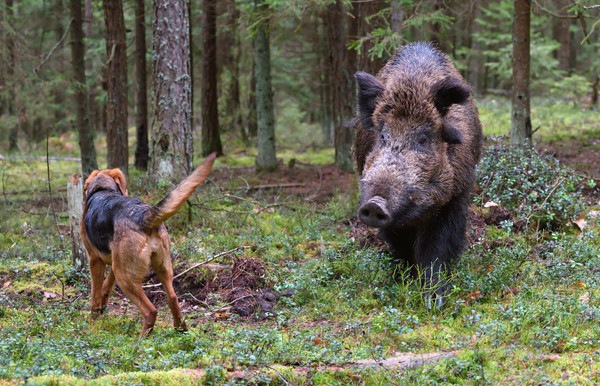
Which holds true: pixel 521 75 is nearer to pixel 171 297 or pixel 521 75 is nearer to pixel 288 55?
pixel 171 297

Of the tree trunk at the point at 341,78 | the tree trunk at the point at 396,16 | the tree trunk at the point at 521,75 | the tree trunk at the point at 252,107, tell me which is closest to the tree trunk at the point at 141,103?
the tree trunk at the point at 341,78

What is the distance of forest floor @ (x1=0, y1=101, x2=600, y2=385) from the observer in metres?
4.86

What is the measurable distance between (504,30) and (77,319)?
101 feet

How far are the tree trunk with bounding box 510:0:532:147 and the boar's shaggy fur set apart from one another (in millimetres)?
5125

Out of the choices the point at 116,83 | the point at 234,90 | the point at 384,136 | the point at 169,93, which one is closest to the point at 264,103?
the point at 116,83

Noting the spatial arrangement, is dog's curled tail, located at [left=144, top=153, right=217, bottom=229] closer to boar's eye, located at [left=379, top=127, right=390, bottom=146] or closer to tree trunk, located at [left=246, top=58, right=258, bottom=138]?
boar's eye, located at [left=379, top=127, right=390, bottom=146]

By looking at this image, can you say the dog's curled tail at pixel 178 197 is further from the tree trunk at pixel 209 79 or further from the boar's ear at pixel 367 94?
the tree trunk at pixel 209 79

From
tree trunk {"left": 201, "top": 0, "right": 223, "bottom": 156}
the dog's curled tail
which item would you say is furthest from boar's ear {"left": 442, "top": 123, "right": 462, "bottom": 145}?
tree trunk {"left": 201, "top": 0, "right": 223, "bottom": 156}

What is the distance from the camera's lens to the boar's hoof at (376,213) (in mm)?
5926

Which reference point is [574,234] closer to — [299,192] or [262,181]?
[299,192]

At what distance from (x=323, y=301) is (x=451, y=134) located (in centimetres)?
232

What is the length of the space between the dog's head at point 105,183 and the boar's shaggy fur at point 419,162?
105 inches

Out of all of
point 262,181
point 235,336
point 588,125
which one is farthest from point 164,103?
point 588,125

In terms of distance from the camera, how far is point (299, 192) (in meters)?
13.6
